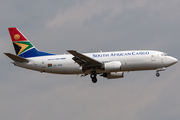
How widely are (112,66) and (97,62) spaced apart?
2.43 metres

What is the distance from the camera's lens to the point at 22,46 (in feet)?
194

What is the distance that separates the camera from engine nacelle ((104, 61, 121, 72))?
53.5m

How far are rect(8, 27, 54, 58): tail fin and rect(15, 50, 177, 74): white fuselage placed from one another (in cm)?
155

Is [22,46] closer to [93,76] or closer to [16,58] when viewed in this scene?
[16,58]

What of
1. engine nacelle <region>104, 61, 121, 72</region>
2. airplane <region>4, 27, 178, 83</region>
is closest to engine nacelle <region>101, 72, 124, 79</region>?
airplane <region>4, 27, 178, 83</region>

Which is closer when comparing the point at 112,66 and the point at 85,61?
the point at 112,66

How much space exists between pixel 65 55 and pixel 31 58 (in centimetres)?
583

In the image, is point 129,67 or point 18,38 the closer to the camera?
point 129,67

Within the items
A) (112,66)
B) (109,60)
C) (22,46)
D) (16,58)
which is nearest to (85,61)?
(109,60)

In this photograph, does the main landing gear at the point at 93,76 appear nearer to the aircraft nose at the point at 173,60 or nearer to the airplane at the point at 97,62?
the airplane at the point at 97,62

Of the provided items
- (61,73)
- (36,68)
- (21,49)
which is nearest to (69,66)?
(61,73)

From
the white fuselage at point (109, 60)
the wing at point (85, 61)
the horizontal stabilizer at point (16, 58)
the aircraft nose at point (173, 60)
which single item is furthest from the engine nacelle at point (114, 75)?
the horizontal stabilizer at point (16, 58)

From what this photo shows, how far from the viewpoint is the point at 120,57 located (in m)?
54.6

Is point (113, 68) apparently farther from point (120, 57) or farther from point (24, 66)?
point (24, 66)
